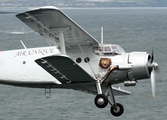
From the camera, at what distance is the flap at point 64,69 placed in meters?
23.9

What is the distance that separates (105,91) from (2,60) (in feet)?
17.9

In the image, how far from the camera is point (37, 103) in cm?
6156

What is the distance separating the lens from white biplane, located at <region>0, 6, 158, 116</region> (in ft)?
80.9

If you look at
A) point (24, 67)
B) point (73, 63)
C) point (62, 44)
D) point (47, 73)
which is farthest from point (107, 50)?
point (24, 67)

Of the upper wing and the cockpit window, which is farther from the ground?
the upper wing

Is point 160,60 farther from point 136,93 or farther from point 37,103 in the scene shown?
point 37,103

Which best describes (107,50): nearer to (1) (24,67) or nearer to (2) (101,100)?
(2) (101,100)

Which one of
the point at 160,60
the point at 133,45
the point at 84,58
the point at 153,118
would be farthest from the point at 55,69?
the point at 133,45

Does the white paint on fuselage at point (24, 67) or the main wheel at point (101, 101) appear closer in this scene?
the main wheel at point (101, 101)

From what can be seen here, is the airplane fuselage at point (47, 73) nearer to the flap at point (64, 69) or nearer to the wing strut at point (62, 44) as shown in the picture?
the flap at point (64, 69)

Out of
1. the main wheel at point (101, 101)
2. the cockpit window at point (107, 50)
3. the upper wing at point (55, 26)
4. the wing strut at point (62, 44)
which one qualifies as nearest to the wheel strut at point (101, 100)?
the main wheel at point (101, 101)

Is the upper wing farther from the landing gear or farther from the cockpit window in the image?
the landing gear

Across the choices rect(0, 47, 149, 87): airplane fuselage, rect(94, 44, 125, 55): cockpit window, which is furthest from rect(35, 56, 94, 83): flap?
rect(94, 44, 125, 55): cockpit window

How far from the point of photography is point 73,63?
2448 centimetres
